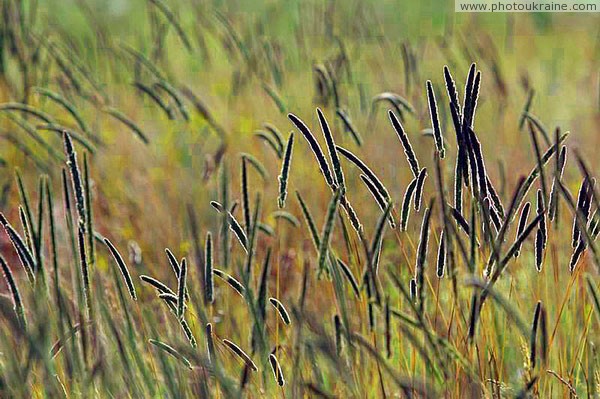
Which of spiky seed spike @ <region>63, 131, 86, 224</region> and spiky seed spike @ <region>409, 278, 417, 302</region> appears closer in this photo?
spiky seed spike @ <region>63, 131, 86, 224</region>

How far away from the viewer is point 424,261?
120 cm

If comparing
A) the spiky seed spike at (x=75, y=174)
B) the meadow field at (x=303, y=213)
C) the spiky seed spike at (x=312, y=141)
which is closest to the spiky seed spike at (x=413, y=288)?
the meadow field at (x=303, y=213)

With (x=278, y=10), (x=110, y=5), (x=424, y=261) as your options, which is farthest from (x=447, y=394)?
(x=110, y=5)

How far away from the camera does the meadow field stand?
1.26 meters

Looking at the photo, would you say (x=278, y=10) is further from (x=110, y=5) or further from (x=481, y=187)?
(x=481, y=187)

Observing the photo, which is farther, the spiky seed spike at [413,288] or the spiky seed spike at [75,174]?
the spiky seed spike at [413,288]

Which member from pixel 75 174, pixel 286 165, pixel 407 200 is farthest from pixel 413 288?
pixel 75 174

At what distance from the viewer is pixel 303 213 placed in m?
1.29

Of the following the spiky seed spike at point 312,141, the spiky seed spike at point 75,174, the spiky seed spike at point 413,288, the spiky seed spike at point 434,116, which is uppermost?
the spiky seed spike at point 434,116

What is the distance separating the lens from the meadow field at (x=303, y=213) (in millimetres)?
1259

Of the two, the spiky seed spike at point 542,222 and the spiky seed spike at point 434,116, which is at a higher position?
the spiky seed spike at point 434,116

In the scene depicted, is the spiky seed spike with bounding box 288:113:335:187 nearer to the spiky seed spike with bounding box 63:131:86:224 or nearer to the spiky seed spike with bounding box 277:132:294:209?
the spiky seed spike with bounding box 277:132:294:209

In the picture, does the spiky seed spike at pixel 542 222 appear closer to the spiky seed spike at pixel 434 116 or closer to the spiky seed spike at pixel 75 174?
the spiky seed spike at pixel 434 116

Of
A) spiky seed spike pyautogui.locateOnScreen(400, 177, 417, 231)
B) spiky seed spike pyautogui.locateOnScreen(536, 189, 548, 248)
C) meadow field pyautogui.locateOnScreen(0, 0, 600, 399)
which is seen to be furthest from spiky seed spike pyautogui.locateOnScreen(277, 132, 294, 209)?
spiky seed spike pyautogui.locateOnScreen(536, 189, 548, 248)
